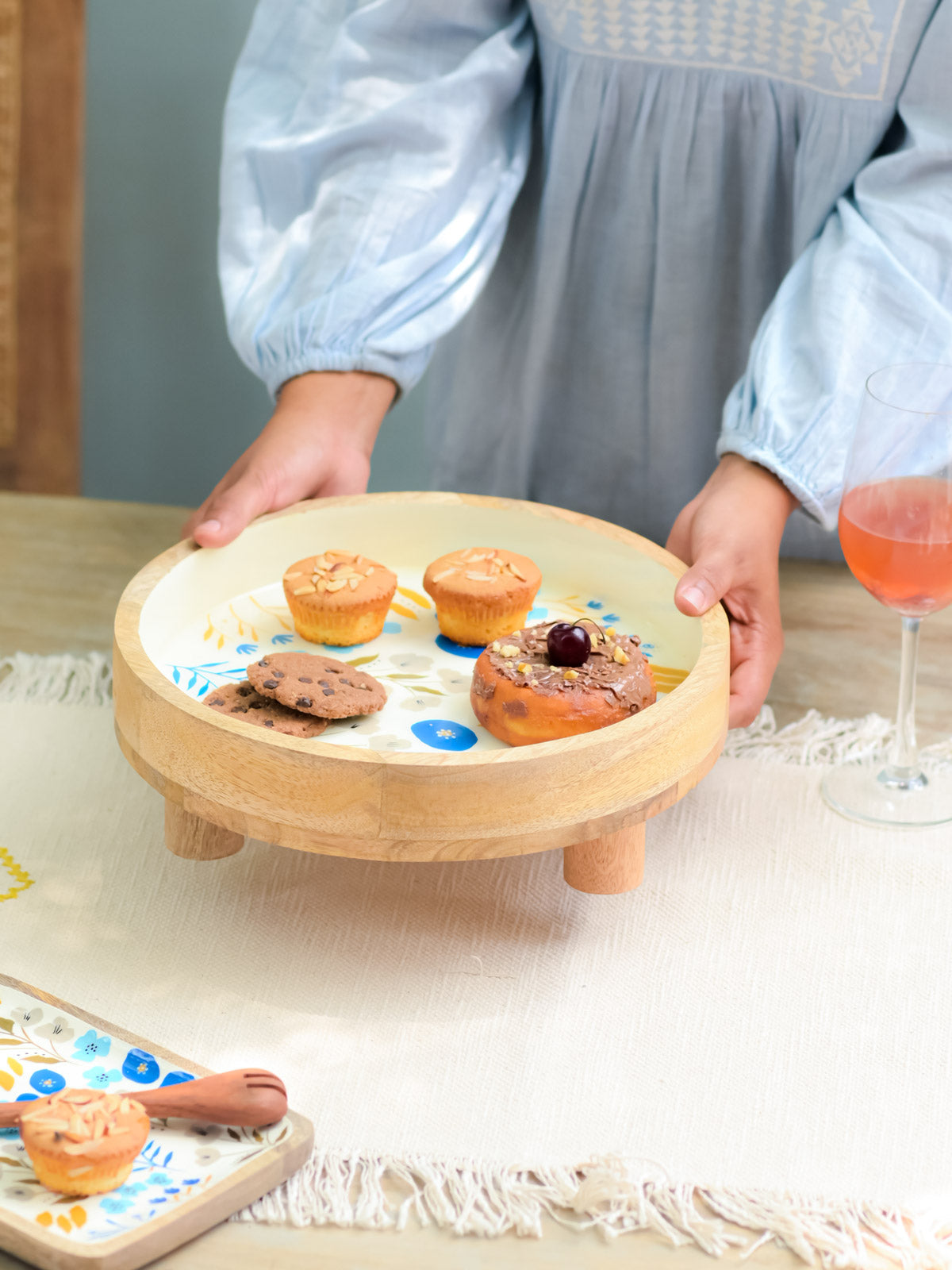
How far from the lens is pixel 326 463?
3.71 ft

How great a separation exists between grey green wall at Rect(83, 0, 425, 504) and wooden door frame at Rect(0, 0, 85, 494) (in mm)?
492

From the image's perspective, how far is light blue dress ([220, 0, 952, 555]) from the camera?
108 cm

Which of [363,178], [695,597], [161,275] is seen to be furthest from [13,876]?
[161,275]

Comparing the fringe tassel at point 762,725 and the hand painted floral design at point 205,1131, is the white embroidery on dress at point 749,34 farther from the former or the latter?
the hand painted floral design at point 205,1131

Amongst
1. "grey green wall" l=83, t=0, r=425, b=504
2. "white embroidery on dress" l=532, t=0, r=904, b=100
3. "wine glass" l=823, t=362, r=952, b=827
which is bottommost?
"grey green wall" l=83, t=0, r=425, b=504

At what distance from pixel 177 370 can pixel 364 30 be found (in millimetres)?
1353

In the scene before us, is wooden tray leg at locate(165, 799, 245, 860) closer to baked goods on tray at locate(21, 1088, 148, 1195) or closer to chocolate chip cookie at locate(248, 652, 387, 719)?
chocolate chip cookie at locate(248, 652, 387, 719)

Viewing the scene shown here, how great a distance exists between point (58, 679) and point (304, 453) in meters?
0.28

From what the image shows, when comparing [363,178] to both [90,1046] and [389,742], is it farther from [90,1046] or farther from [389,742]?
[90,1046]

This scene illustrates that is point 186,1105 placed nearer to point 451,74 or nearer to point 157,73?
point 451,74

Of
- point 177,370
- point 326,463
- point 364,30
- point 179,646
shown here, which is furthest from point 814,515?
point 177,370

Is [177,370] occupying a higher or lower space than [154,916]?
lower

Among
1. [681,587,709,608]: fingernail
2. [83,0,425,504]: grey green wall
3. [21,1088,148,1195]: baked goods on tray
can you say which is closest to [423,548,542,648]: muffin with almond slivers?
[681,587,709,608]: fingernail

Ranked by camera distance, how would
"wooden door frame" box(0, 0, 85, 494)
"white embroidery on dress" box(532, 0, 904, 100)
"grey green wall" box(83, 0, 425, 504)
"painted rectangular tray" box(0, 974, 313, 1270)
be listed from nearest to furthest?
"painted rectangular tray" box(0, 974, 313, 1270) → "white embroidery on dress" box(532, 0, 904, 100) → "wooden door frame" box(0, 0, 85, 494) → "grey green wall" box(83, 0, 425, 504)
